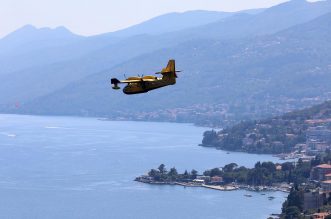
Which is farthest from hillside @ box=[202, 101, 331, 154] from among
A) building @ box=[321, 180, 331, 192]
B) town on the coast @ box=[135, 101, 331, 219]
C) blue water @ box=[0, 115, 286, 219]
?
building @ box=[321, 180, 331, 192]

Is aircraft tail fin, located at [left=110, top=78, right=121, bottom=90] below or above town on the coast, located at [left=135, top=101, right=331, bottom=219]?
above

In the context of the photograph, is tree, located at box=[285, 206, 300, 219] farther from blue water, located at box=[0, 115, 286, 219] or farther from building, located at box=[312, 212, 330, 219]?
blue water, located at box=[0, 115, 286, 219]

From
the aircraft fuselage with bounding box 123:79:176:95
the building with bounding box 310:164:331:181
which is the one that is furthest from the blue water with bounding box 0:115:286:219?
the aircraft fuselage with bounding box 123:79:176:95

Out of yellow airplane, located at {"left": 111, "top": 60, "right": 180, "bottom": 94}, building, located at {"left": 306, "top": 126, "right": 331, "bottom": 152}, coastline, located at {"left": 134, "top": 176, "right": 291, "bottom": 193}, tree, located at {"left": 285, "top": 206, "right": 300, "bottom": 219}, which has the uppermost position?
yellow airplane, located at {"left": 111, "top": 60, "right": 180, "bottom": 94}

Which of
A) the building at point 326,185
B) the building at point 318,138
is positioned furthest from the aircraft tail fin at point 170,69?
the building at point 318,138

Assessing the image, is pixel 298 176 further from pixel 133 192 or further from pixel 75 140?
pixel 75 140

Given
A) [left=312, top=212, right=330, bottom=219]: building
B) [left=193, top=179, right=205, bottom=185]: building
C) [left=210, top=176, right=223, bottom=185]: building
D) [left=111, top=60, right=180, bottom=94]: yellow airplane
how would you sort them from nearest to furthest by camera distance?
[left=111, top=60, right=180, bottom=94]: yellow airplane < [left=312, top=212, right=330, bottom=219]: building < [left=193, top=179, right=205, bottom=185]: building < [left=210, top=176, right=223, bottom=185]: building

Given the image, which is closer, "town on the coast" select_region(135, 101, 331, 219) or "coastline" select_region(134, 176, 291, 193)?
"town on the coast" select_region(135, 101, 331, 219)

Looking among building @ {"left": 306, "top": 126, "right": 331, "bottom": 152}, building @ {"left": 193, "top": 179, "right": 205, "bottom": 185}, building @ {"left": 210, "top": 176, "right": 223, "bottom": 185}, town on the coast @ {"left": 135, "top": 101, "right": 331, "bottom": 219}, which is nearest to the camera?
town on the coast @ {"left": 135, "top": 101, "right": 331, "bottom": 219}
